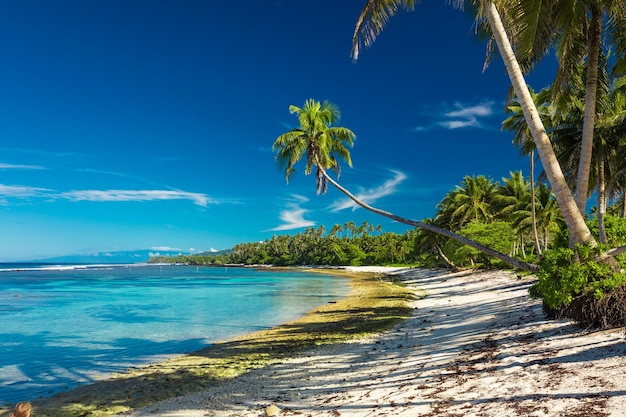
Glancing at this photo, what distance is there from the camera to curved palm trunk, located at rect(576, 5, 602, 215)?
920 centimetres

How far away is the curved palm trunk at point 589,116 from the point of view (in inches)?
362

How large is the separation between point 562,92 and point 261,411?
13.4 m

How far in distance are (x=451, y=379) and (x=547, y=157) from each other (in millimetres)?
5083

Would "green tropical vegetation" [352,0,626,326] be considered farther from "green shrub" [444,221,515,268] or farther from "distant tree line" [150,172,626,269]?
"green shrub" [444,221,515,268]

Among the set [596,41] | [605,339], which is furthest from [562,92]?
[605,339]

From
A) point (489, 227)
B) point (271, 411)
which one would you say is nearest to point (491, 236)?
point (489, 227)

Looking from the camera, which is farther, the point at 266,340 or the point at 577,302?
the point at 266,340

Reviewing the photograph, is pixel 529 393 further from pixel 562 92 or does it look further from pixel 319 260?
pixel 319 260

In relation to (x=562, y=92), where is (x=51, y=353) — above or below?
below

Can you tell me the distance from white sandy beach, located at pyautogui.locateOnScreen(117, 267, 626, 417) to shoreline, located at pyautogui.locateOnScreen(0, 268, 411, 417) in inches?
34.8

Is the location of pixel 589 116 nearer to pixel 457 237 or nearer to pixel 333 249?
pixel 457 237

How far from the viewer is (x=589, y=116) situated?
9.46 m

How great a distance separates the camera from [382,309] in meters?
21.3

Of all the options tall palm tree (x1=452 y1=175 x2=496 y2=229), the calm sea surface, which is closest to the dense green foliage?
tall palm tree (x1=452 y1=175 x2=496 y2=229)
